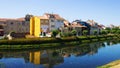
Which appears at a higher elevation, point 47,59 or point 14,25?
point 14,25

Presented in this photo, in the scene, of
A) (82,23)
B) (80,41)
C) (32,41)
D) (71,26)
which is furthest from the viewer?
(82,23)

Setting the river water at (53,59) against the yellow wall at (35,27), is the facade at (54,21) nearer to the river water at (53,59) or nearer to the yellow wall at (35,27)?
the yellow wall at (35,27)

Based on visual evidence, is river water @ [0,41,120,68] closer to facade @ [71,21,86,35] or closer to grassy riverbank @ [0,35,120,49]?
grassy riverbank @ [0,35,120,49]

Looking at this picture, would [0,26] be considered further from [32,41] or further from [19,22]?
[32,41]

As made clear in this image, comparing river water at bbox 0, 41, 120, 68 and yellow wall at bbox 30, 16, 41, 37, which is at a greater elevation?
yellow wall at bbox 30, 16, 41, 37

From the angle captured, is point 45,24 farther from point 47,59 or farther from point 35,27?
point 47,59

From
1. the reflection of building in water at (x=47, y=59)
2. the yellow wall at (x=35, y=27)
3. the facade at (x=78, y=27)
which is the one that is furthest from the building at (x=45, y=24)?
the reflection of building in water at (x=47, y=59)

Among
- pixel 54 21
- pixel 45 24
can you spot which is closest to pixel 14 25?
pixel 45 24

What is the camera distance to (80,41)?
10100 centimetres

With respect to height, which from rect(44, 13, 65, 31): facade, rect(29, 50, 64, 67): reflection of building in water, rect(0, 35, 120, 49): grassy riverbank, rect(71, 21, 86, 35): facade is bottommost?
rect(29, 50, 64, 67): reflection of building in water

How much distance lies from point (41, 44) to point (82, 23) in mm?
69283

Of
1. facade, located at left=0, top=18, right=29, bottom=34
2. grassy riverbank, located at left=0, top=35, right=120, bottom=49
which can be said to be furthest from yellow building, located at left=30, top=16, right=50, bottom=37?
grassy riverbank, located at left=0, top=35, right=120, bottom=49

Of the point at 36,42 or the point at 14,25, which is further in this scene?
the point at 14,25

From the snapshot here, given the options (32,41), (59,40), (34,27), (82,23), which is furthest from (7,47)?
(82,23)
